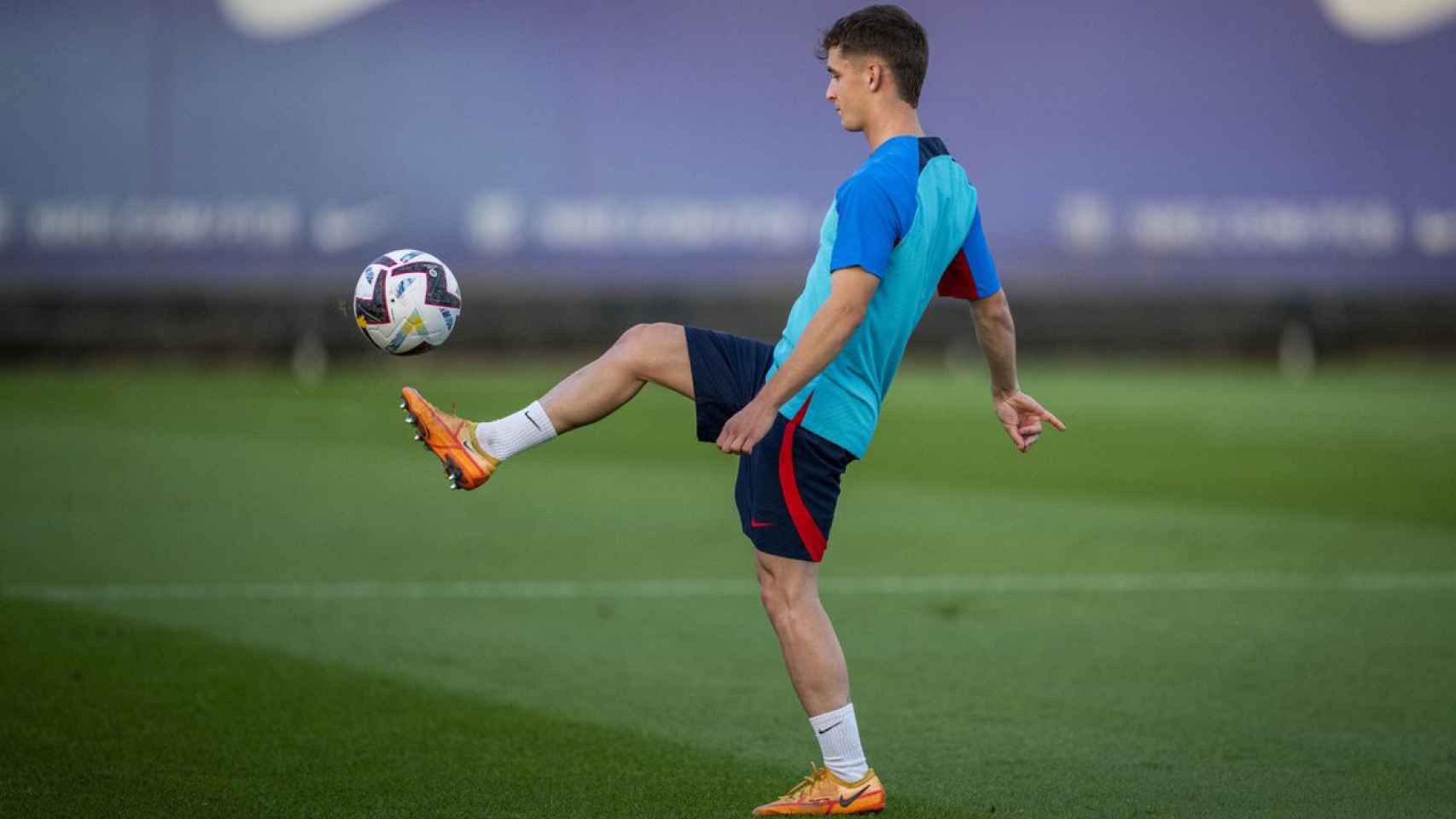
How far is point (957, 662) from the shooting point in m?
6.75

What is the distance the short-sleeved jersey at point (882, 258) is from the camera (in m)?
4.43

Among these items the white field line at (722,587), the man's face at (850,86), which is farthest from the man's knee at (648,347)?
the white field line at (722,587)

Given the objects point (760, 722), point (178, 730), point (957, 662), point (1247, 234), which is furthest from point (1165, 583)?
point (1247, 234)

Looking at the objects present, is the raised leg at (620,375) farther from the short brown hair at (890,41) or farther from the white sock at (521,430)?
the short brown hair at (890,41)

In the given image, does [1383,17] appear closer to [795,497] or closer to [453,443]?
[795,497]

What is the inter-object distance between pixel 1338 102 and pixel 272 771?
25.0 metres

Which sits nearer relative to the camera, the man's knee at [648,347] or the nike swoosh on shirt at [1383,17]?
the man's knee at [648,347]

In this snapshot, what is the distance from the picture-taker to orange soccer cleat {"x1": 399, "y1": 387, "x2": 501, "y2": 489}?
4758 millimetres

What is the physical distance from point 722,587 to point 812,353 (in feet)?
13.7

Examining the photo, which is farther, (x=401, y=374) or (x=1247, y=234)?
(x=1247, y=234)

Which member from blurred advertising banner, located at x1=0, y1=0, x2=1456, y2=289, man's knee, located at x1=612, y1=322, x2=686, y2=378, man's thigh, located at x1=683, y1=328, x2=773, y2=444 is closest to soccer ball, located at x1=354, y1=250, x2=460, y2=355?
man's knee, located at x1=612, y1=322, x2=686, y2=378

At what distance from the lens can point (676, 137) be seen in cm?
2662

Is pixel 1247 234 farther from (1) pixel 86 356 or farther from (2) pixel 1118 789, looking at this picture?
(2) pixel 1118 789

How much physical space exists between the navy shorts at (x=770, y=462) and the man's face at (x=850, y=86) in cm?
65
